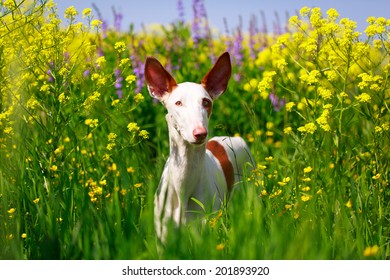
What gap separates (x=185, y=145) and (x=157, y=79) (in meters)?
0.47

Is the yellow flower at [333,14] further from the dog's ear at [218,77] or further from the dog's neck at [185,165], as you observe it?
the dog's neck at [185,165]

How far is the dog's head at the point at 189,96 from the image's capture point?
3.78m

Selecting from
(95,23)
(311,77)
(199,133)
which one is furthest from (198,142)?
(95,23)

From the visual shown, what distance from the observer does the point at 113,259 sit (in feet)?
11.7

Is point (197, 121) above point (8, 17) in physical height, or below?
below

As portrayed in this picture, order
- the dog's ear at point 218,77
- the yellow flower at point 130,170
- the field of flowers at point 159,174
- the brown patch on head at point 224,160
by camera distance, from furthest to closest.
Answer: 1. the yellow flower at point 130,170
2. the brown patch on head at point 224,160
3. the dog's ear at point 218,77
4. the field of flowers at point 159,174

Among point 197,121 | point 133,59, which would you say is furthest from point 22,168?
point 133,59

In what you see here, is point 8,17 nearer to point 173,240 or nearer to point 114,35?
point 173,240

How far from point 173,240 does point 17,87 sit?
204 cm

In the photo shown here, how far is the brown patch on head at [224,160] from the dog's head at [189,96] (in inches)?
29.2

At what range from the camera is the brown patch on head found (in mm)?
4820

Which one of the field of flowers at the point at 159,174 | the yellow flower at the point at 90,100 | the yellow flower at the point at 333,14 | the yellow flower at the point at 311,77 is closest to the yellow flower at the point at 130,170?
the field of flowers at the point at 159,174

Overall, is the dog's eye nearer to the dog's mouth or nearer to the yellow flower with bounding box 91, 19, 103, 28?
the dog's mouth

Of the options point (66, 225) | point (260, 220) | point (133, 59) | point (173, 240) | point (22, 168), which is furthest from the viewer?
point (133, 59)
